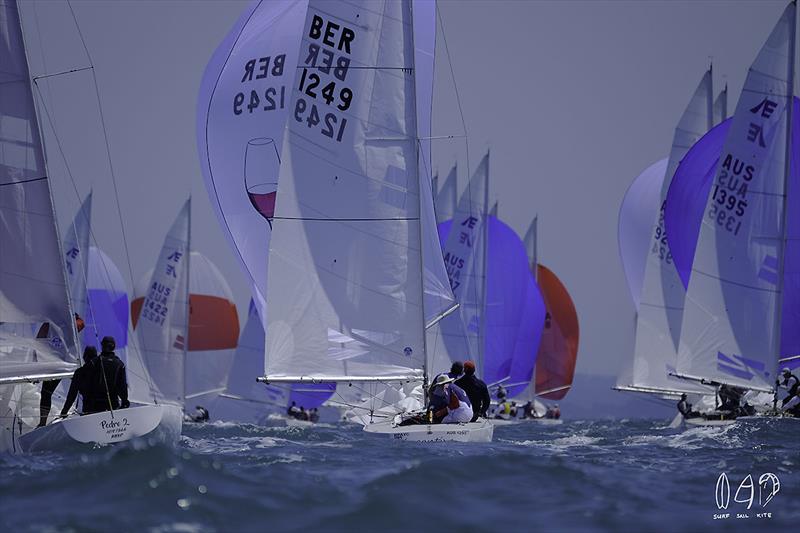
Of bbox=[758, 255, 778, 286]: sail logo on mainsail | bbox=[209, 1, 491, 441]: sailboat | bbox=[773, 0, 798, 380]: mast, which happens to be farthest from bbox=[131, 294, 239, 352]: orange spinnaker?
bbox=[209, 1, 491, 441]: sailboat

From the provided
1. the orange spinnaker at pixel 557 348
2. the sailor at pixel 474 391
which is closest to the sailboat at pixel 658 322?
the orange spinnaker at pixel 557 348

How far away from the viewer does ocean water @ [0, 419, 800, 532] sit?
7770mm

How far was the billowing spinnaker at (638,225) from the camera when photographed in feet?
102

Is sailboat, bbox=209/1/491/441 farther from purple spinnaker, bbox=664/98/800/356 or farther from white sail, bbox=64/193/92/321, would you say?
white sail, bbox=64/193/92/321

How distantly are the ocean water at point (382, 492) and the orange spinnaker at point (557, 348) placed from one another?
1107 inches

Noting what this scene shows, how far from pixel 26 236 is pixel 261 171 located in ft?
23.3

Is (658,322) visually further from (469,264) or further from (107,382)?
(107,382)

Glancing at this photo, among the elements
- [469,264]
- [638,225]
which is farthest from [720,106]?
[469,264]

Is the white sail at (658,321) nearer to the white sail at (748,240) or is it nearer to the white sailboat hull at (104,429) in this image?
the white sail at (748,240)

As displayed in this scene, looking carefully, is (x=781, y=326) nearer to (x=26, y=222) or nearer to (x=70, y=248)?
(x=26, y=222)

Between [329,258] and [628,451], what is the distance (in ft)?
15.9

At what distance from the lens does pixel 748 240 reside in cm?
2091

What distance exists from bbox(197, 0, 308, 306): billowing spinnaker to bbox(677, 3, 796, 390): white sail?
8.09 m

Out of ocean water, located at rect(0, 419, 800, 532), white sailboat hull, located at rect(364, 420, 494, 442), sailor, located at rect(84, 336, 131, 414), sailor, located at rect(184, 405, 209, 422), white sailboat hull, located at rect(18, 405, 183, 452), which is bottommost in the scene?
sailor, located at rect(184, 405, 209, 422)
